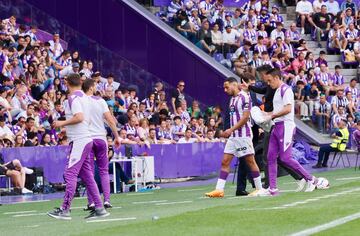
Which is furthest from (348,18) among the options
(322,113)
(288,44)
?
(322,113)

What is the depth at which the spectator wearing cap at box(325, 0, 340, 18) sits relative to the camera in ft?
131

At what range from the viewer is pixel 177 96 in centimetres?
3303

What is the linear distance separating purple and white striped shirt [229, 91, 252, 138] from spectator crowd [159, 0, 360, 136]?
1336 centimetres

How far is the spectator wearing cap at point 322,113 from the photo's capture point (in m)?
33.2

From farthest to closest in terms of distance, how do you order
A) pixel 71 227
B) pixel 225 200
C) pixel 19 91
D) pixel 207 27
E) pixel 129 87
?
pixel 207 27
pixel 129 87
pixel 19 91
pixel 225 200
pixel 71 227

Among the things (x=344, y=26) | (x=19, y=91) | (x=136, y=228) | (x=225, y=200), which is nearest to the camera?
(x=136, y=228)

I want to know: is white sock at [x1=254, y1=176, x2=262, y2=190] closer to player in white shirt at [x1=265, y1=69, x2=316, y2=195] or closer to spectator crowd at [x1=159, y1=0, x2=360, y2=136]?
player in white shirt at [x1=265, y1=69, x2=316, y2=195]

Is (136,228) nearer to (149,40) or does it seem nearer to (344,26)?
(149,40)

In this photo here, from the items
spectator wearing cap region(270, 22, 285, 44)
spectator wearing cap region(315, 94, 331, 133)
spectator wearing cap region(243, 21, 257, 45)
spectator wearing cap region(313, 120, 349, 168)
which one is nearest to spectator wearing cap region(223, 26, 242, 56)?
spectator wearing cap region(243, 21, 257, 45)

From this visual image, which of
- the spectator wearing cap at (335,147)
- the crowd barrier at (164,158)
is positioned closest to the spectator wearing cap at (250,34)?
the spectator wearing cap at (335,147)

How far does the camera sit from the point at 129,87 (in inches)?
1296

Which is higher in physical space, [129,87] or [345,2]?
[345,2]

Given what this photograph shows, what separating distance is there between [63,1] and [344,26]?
9.87m

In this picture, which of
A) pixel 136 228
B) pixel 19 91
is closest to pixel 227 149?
pixel 136 228
